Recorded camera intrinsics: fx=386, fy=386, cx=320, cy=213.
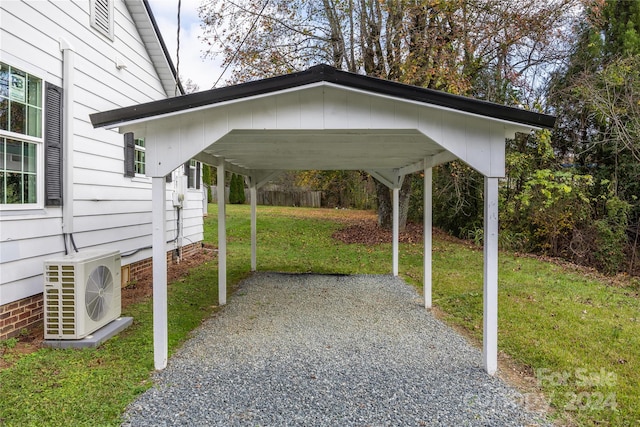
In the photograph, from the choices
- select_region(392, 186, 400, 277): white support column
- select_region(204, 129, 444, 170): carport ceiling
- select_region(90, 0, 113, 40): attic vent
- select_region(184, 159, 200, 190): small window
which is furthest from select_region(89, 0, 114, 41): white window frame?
select_region(392, 186, 400, 277): white support column

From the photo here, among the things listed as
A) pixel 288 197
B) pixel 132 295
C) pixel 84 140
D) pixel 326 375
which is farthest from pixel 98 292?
pixel 288 197

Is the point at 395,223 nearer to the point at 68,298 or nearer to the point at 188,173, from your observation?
the point at 188,173

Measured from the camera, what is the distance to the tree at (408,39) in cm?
930

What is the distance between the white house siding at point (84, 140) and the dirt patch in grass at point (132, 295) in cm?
44

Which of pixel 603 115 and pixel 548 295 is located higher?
pixel 603 115

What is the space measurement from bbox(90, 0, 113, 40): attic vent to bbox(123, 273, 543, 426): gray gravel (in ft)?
15.3

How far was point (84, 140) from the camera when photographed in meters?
5.45

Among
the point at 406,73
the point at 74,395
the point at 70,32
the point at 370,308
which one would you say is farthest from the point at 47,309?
the point at 406,73

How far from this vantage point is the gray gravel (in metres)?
2.91

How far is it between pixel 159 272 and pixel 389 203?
10.5 m

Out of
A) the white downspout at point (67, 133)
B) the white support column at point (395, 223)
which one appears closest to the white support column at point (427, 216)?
the white support column at point (395, 223)

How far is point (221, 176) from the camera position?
19.2 feet

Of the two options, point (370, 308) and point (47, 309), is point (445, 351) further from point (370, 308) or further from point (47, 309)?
point (47, 309)

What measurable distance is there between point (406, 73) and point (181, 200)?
5.98m
